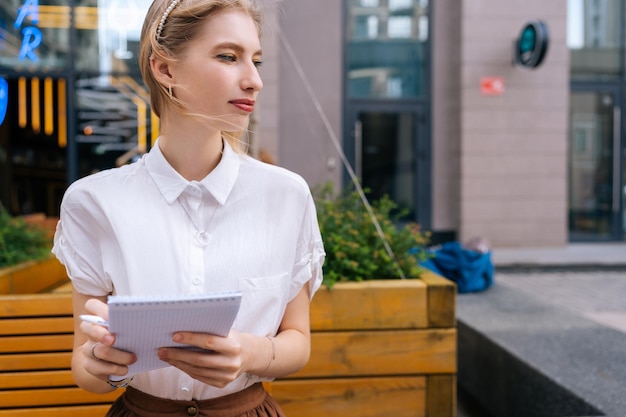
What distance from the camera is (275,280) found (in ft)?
4.44

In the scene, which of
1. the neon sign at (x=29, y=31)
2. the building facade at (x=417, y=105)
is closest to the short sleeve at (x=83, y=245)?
the building facade at (x=417, y=105)

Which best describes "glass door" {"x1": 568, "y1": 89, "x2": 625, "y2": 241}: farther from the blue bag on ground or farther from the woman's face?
the woman's face

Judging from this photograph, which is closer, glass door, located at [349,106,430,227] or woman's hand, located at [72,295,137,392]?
woman's hand, located at [72,295,137,392]

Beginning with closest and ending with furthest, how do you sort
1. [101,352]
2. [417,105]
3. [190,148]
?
[101,352], [190,148], [417,105]

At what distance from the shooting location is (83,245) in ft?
4.35

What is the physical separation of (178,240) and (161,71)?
35 cm

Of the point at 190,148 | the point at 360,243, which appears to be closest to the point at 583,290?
the point at 360,243

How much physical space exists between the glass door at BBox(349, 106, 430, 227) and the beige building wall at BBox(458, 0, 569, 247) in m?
0.76

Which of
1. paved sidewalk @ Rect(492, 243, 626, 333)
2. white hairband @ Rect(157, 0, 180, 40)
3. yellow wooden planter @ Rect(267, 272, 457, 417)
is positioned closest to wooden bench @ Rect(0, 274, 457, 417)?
yellow wooden planter @ Rect(267, 272, 457, 417)

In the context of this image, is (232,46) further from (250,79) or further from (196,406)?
(196,406)

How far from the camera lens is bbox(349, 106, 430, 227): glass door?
1140 cm

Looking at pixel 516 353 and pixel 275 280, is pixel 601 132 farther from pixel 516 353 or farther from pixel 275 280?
pixel 275 280

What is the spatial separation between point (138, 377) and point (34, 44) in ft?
33.4

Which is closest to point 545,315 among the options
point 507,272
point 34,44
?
point 507,272
